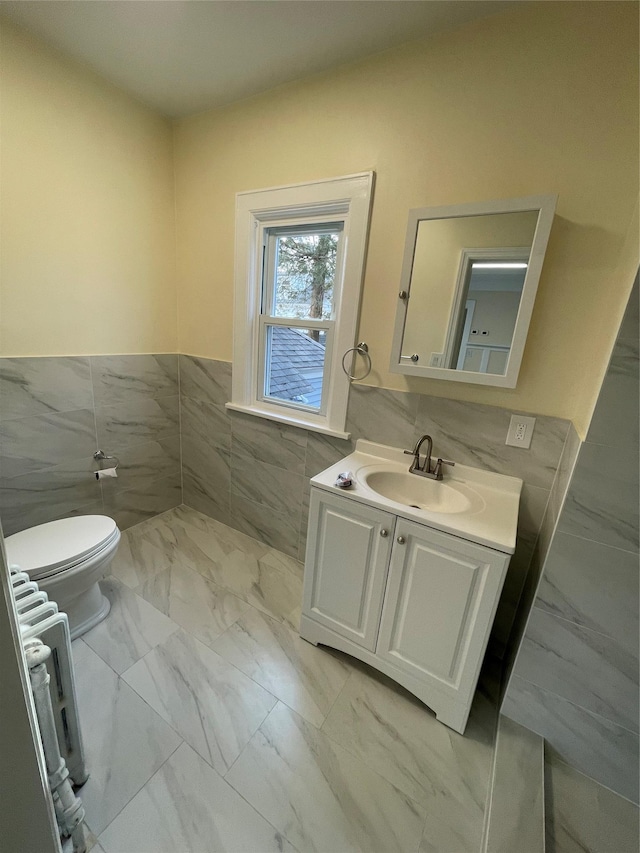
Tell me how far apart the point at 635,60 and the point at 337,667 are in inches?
93.2

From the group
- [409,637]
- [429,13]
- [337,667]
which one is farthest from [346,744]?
[429,13]

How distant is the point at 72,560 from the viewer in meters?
1.38

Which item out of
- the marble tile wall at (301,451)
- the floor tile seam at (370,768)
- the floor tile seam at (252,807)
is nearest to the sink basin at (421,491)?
the marble tile wall at (301,451)

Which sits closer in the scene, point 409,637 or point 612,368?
point 612,368

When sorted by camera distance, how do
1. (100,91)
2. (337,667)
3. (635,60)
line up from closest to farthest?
1. (635,60)
2. (337,667)
3. (100,91)

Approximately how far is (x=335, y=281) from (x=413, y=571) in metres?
1.38

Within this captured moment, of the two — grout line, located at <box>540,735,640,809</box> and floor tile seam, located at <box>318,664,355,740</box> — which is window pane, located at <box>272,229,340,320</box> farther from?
grout line, located at <box>540,735,640,809</box>

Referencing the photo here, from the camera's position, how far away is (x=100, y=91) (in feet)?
5.47

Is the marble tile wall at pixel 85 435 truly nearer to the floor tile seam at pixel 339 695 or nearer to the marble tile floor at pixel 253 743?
the marble tile floor at pixel 253 743

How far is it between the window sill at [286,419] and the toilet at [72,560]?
2.99ft

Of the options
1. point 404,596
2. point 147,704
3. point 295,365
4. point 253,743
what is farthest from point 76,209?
point 253,743

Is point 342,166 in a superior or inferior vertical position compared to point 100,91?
inferior

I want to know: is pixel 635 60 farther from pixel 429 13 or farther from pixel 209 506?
pixel 209 506

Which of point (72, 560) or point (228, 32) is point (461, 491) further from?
point (228, 32)
